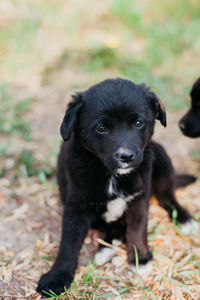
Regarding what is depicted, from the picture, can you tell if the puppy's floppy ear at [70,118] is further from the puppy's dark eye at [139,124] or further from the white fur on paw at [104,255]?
the white fur on paw at [104,255]

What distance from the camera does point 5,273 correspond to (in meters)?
2.73

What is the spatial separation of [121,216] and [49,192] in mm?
1108

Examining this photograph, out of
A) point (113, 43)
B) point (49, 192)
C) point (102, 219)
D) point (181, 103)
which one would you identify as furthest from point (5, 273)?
point (113, 43)

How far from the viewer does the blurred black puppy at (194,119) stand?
401 centimetres

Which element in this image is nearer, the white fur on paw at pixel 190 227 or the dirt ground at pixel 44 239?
the dirt ground at pixel 44 239

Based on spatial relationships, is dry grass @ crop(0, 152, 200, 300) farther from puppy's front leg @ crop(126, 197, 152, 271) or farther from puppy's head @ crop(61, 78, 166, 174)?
puppy's head @ crop(61, 78, 166, 174)

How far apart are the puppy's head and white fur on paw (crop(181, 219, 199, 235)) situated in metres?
1.12

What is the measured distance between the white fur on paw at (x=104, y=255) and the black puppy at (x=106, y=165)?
1cm

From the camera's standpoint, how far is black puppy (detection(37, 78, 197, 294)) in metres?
2.45

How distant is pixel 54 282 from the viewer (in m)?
2.62

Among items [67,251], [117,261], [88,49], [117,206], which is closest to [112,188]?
[117,206]

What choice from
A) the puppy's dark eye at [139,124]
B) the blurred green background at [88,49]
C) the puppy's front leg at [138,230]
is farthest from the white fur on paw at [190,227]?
the blurred green background at [88,49]

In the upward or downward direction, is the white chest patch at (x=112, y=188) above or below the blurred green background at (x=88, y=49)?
below

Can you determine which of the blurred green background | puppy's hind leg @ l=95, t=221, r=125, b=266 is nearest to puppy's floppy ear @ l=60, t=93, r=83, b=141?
puppy's hind leg @ l=95, t=221, r=125, b=266
